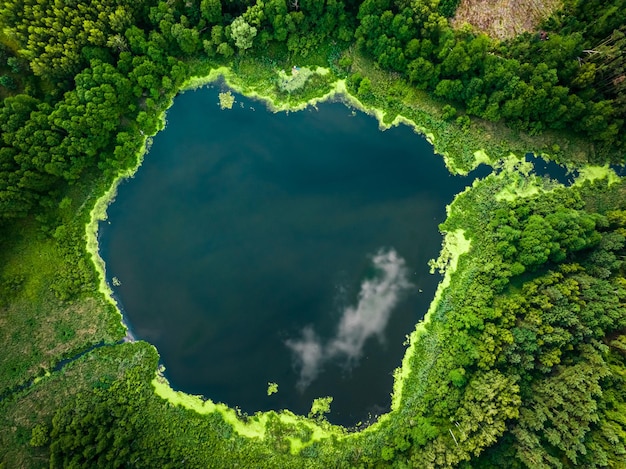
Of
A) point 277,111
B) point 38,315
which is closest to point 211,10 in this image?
point 277,111

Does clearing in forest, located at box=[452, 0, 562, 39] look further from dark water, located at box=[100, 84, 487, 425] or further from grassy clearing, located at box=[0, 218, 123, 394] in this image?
grassy clearing, located at box=[0, 218, 123, 394]

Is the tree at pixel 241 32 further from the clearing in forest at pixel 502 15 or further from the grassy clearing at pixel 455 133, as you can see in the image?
the clearing in forest at pixel 502 15

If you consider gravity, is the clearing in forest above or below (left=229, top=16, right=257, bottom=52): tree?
above

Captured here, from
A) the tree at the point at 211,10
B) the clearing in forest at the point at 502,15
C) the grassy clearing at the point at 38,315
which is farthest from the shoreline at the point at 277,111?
the clearing in forest at the point at 502,15

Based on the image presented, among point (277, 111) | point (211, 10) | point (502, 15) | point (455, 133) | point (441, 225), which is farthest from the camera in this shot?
point (277, 111)

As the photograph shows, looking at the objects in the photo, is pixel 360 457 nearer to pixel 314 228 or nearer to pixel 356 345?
pixel 356 345

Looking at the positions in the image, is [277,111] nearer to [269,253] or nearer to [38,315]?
[269,253]

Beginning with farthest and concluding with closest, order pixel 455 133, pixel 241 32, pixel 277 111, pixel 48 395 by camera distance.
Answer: pixel 277 111 < pixel 455 133 < pixel 241 32 < pixel 48 395

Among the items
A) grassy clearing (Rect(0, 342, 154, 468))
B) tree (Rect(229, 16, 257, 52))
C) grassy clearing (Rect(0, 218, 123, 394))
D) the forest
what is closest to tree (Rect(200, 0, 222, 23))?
the forest
